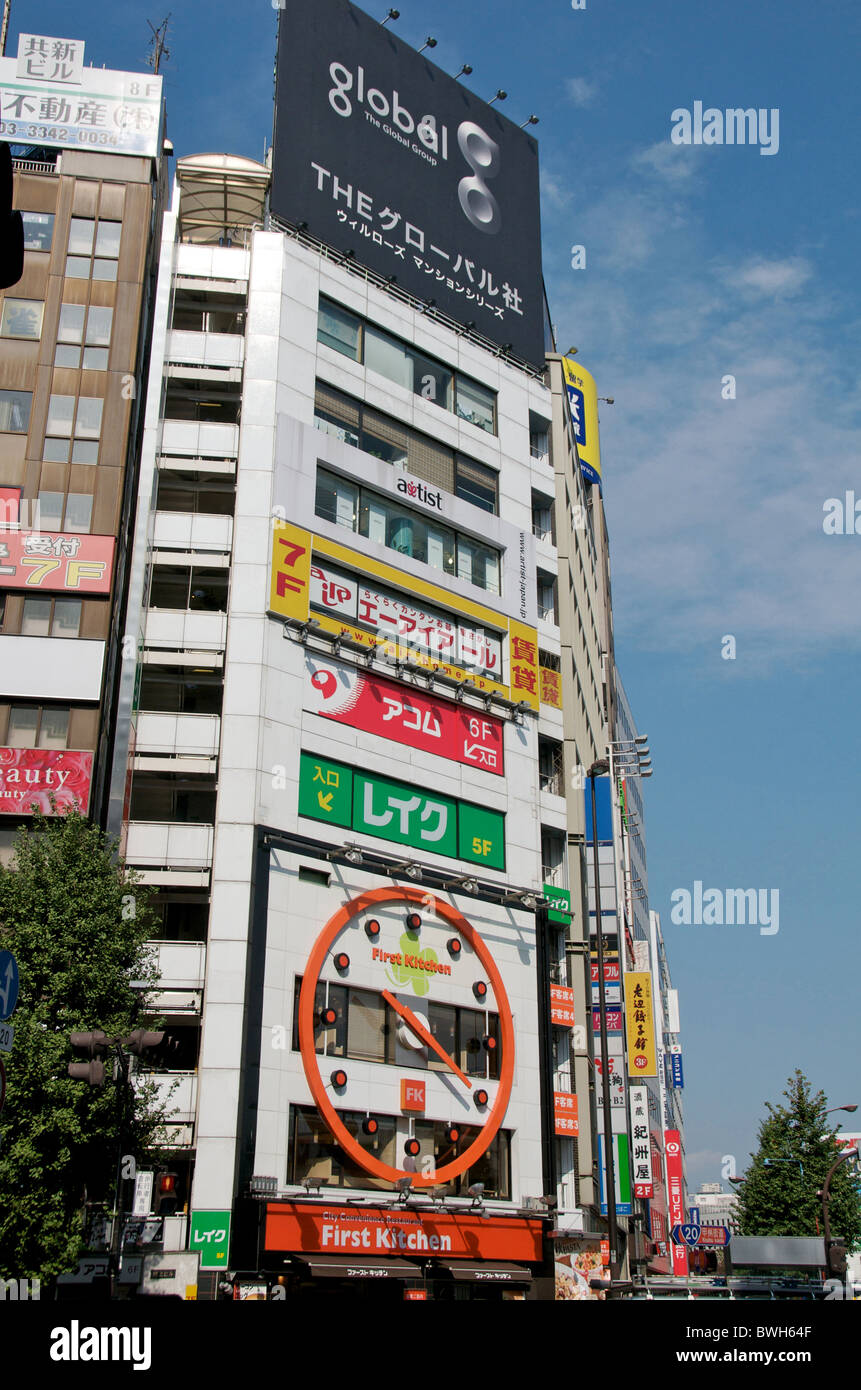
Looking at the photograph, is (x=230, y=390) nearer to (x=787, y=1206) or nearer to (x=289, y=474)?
(x=289, y=474)

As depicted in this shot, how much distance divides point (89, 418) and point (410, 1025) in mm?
22791

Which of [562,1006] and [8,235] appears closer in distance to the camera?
[8,235]

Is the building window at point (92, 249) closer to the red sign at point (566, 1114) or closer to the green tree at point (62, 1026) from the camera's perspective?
the green tree at point (62, 1026)

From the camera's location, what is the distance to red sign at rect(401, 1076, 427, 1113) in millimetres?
36531

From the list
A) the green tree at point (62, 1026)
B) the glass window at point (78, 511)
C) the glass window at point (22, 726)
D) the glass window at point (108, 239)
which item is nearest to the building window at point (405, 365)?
the glass window at point (108, 239)

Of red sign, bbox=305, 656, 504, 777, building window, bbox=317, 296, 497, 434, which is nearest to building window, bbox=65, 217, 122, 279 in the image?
building window, bbox=317, 296, 497, 434

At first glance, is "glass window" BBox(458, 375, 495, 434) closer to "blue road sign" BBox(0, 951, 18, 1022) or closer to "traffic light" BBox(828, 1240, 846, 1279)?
"traffic light" BBox(828, 1240, 846, 1279)

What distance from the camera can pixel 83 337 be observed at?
141 ft

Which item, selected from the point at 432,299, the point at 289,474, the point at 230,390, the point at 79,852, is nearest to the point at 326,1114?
the point at 79,852

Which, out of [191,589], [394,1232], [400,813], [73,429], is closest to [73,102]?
[73,429]

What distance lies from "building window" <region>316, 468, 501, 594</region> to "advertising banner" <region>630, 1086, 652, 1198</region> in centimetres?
2497

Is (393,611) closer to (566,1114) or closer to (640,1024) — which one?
(566,1114)

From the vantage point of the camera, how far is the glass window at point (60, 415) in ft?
136
